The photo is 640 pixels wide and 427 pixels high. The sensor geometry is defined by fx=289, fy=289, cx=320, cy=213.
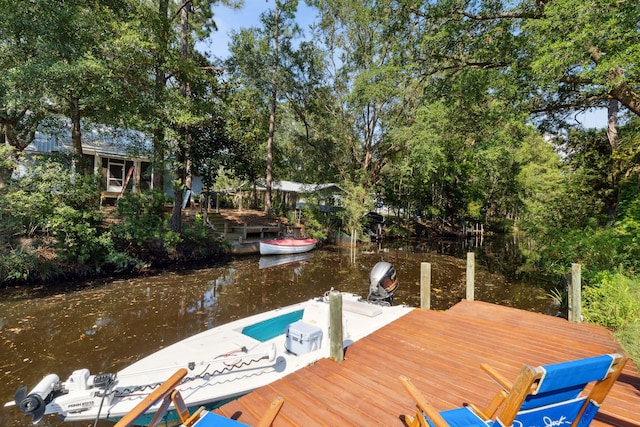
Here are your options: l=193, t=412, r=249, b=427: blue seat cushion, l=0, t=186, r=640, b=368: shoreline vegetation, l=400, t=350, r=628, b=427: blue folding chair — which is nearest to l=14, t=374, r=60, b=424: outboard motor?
l=193, t=412, r=249, b=427: blue seat cushion

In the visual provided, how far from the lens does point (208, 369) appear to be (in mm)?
3900

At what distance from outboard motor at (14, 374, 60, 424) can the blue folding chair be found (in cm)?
360

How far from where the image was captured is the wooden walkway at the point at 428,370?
2.87 meters

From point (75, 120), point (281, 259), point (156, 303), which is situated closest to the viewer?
point (156, 303)

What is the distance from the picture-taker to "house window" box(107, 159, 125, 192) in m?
17.0

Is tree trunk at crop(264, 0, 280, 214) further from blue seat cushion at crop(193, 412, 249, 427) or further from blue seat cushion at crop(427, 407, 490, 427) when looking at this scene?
blue seat cushion at crop(427, 407, 490, 427)

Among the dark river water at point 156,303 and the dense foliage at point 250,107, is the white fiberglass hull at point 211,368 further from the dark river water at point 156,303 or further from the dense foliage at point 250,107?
the dense foliage at point 250,107

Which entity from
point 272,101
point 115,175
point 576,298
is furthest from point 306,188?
point 576,298

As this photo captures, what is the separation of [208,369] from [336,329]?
5.92 feet

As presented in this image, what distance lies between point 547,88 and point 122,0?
15.7m

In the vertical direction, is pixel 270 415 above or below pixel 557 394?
below

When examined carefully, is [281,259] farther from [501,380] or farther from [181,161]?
[501,380]

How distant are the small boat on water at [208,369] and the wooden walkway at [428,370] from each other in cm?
49

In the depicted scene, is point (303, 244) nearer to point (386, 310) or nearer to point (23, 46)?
point (386, 310)
